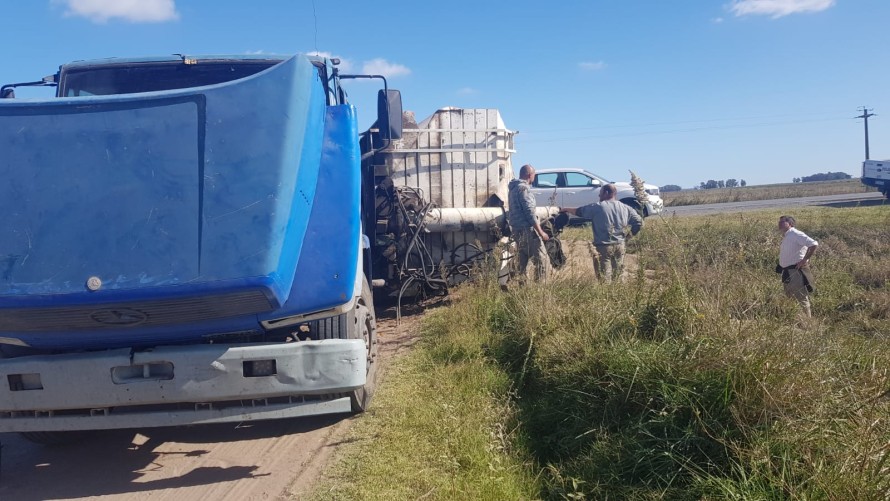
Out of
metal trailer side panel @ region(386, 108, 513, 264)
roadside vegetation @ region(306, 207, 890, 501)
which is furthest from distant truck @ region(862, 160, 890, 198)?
roadside vegetation @ region(306, 207, 890, 501)

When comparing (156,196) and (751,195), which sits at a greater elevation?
(751,195)

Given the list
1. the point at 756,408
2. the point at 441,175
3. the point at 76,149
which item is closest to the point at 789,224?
the point at 441,175

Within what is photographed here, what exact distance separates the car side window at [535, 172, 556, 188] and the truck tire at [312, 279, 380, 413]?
529 inches

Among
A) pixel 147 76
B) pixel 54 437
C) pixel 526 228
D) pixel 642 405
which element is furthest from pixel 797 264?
pixel 54 437

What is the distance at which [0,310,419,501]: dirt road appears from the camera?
12.1ft

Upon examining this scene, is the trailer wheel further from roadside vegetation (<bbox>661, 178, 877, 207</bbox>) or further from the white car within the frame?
roadside vegetation (<bbox>661, 178, 877, 207</bbox>)

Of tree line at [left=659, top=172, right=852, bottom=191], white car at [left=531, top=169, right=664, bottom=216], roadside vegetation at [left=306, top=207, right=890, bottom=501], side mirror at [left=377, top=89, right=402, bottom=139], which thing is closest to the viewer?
roadside vegetation at [left=306, top=207, right=890, bottom=501]

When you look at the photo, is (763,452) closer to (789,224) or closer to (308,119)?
(308,119)

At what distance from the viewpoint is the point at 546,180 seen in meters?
18.1

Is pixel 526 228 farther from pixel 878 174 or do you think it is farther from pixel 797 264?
pixel 878 174

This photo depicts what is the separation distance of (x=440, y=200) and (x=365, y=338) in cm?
389

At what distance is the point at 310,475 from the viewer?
12.3 feet

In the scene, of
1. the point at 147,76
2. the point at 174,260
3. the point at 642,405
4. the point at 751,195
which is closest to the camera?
the point at 174,260

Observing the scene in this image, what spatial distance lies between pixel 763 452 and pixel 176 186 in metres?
3.27
